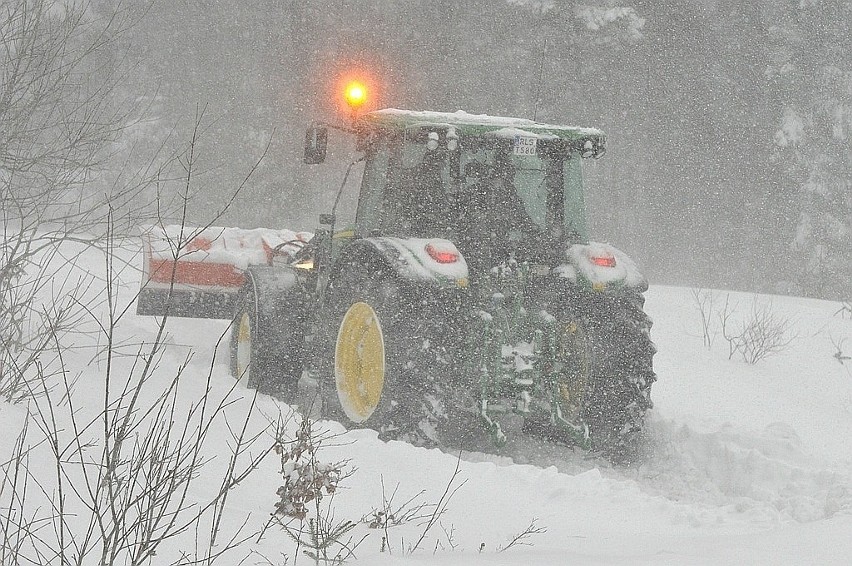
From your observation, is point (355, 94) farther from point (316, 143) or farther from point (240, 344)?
point (240, 344)

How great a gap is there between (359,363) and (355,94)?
1.70 metres

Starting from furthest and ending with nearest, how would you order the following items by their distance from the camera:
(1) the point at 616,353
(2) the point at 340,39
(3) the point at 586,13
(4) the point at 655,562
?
(2) the point at 340,39
(3) the point at 586,13
(1) the point at 616,353
(4) the point at 655,562

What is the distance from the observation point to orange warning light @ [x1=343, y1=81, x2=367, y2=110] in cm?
626

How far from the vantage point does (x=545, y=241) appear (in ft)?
20.6

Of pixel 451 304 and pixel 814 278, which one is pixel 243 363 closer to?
pixel 451 304

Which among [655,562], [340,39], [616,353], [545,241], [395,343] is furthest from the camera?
[340,39]

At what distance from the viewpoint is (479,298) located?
5.79 metres

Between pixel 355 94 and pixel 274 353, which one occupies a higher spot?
pixel 355 94

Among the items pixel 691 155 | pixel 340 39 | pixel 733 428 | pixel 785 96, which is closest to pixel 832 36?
pixel 785 96

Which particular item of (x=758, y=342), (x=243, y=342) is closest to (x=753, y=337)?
(x=758, y=342)

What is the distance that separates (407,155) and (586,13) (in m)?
18.3

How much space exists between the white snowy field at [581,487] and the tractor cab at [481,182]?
4.34 feet

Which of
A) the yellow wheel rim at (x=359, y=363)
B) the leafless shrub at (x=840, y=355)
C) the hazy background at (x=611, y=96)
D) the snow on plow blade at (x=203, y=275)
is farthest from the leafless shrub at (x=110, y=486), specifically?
the hazy background at (x=611, y=96)

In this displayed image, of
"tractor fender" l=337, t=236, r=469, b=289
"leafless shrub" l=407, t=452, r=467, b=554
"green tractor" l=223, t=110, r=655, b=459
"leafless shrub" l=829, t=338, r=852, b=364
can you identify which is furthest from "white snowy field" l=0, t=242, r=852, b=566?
"leafless shrub" l=829, t=338, r=852, b=364
